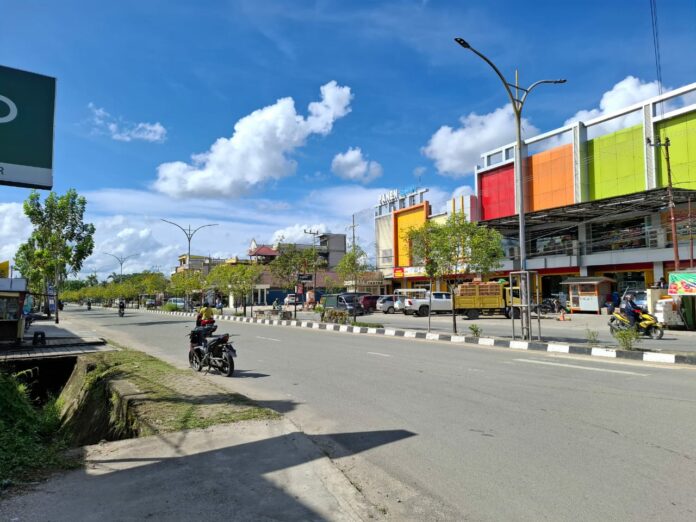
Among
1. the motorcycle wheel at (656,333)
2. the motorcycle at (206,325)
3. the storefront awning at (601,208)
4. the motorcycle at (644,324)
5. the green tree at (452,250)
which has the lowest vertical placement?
the motorcycle wheel at (656,333)

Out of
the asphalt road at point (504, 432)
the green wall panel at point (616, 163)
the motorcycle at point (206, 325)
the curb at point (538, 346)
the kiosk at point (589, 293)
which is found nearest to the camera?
the asphalt road at point (504, 432)

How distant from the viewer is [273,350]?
14.9 meters

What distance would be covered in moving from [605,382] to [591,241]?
105ft

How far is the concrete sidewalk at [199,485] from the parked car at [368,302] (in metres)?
37.8

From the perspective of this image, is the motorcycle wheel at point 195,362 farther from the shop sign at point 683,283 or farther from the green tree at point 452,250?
the shop sign at point 683,283

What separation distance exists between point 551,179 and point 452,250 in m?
23.1

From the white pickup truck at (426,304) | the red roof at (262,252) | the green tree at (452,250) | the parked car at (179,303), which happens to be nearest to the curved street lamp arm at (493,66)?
the green tree at (452,250)

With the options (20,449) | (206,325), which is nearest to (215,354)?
(206,325)

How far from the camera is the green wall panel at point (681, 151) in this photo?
30391mm

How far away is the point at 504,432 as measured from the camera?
18.8ft

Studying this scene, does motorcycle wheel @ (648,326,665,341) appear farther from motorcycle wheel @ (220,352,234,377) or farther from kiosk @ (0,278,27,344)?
kiosk @ (0,278,27,344)

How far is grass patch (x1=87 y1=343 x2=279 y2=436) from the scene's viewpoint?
6059mm

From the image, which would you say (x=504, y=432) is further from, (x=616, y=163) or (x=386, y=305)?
(x=386, y=305)

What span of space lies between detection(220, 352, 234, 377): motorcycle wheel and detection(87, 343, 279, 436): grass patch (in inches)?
26.8
